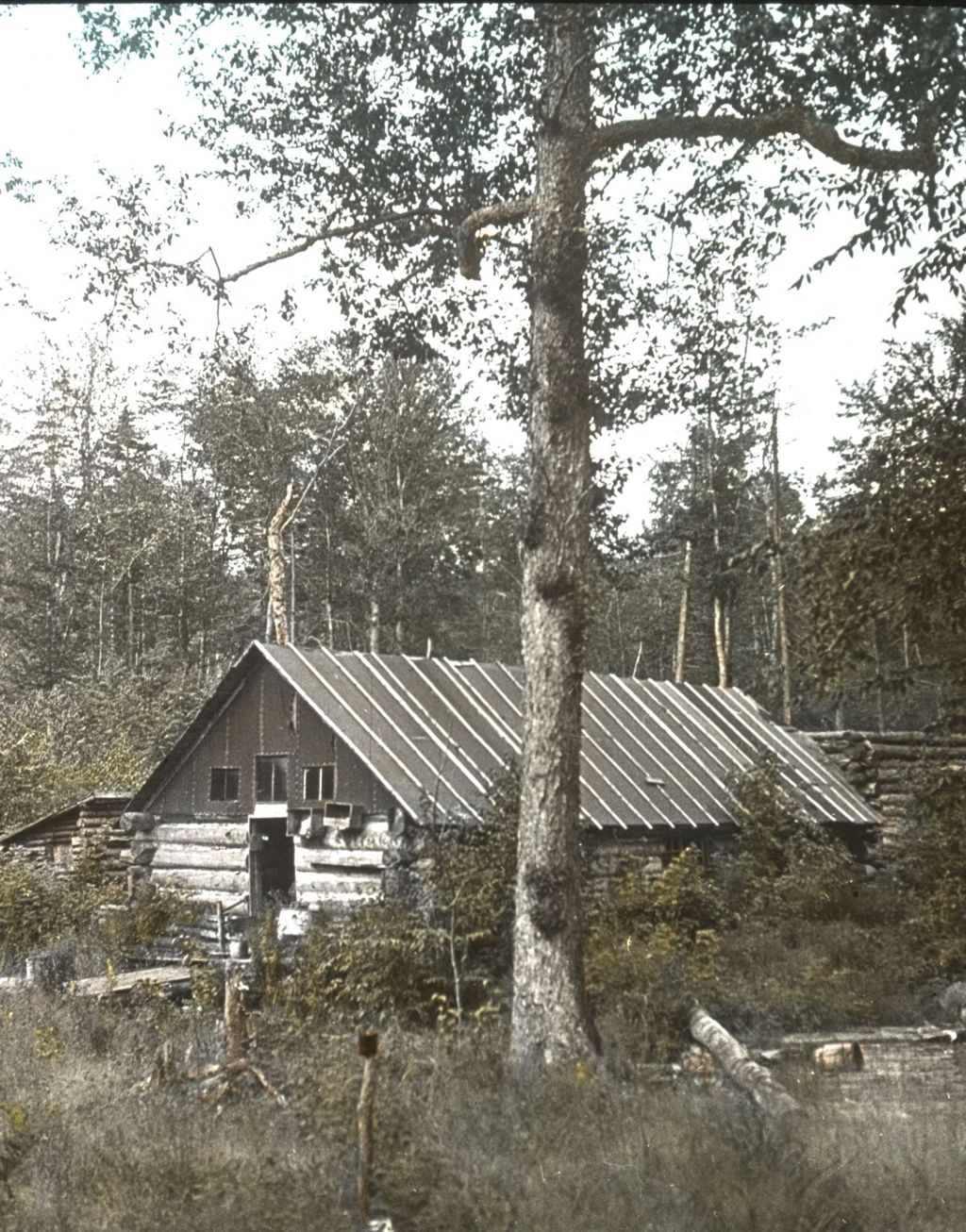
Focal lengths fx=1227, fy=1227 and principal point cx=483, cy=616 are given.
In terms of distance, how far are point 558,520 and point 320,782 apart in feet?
29.1

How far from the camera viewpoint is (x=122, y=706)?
32.2 m

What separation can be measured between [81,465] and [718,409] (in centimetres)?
2666

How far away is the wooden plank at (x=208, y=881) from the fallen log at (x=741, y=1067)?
9.87m

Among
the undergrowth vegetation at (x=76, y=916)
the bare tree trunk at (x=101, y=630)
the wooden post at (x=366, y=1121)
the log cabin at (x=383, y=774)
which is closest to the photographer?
the wooden post at (x=366, y=1121)

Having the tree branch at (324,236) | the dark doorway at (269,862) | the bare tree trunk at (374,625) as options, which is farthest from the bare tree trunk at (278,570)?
the tree branch at (324,236)

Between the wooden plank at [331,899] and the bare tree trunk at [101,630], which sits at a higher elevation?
the bare tree trunk at [101,630]

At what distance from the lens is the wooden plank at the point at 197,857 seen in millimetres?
19953

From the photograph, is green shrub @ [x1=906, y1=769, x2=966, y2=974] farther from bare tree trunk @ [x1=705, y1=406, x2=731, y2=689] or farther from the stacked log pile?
bare tree trunk @ [x1=705, y1=406, x2=731, y2=689]

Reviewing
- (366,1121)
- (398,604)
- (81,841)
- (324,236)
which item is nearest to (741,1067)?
(366,1121)

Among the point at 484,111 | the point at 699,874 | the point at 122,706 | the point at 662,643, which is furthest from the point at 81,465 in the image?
the point at 484,111

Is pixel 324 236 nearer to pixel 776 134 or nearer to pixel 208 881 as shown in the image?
pixel 776 134

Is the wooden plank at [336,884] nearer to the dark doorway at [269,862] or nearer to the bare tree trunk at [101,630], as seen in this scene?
the dark doorway at [269,862]

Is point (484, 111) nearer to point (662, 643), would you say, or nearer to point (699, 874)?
point (699, 874)

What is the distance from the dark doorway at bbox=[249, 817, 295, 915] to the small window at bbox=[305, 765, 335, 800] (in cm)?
140
